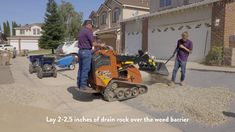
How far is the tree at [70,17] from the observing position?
53688 millimetres

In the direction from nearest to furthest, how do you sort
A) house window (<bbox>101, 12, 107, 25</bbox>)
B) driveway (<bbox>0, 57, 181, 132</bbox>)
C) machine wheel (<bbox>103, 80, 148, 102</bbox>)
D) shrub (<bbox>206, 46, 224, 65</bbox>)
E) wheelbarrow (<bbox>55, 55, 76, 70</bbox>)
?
driveway (<bbox>0, 57, 181, 132</bbox>), machine wheel (<bbox>103, 80, 148, 102</bbox>), shrub (<bbox>206, 46, 224, 65</bbox>), wheelbarrow (<bbox>55, 55, 76, 70</bbox>), house window (<bbox>101, 12, 107, 25</bbox>)

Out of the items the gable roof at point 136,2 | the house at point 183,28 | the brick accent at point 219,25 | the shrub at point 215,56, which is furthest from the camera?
the gable roof at point 136,2

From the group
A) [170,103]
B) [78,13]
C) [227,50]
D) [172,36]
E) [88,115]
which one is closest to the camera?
[88,115]

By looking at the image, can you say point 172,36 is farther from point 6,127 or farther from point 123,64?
point 6,127

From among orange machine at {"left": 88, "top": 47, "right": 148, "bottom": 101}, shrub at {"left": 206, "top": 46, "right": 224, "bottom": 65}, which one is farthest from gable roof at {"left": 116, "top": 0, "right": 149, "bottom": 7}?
orange machine at {"left": 88, "top": 47, "right": 148, "bottom": 101}

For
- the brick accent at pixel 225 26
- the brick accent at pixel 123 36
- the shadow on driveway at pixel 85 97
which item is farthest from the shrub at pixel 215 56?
the brick accent at pixel 123 36

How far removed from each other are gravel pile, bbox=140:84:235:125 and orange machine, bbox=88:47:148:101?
1.54 ft

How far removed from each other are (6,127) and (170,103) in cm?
371

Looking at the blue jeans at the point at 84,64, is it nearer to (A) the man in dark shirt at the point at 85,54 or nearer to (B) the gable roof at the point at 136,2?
(A) the man in dark shirt at the point at 85,54

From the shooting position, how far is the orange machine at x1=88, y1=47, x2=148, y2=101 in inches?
309

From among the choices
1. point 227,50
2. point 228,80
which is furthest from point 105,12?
point 228,80

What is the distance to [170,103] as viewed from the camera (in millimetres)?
7281

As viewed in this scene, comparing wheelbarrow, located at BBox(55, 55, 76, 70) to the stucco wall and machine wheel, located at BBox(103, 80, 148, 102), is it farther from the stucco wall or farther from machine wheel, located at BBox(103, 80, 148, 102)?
the stucco wall

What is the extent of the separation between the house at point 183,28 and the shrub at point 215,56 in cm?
23
